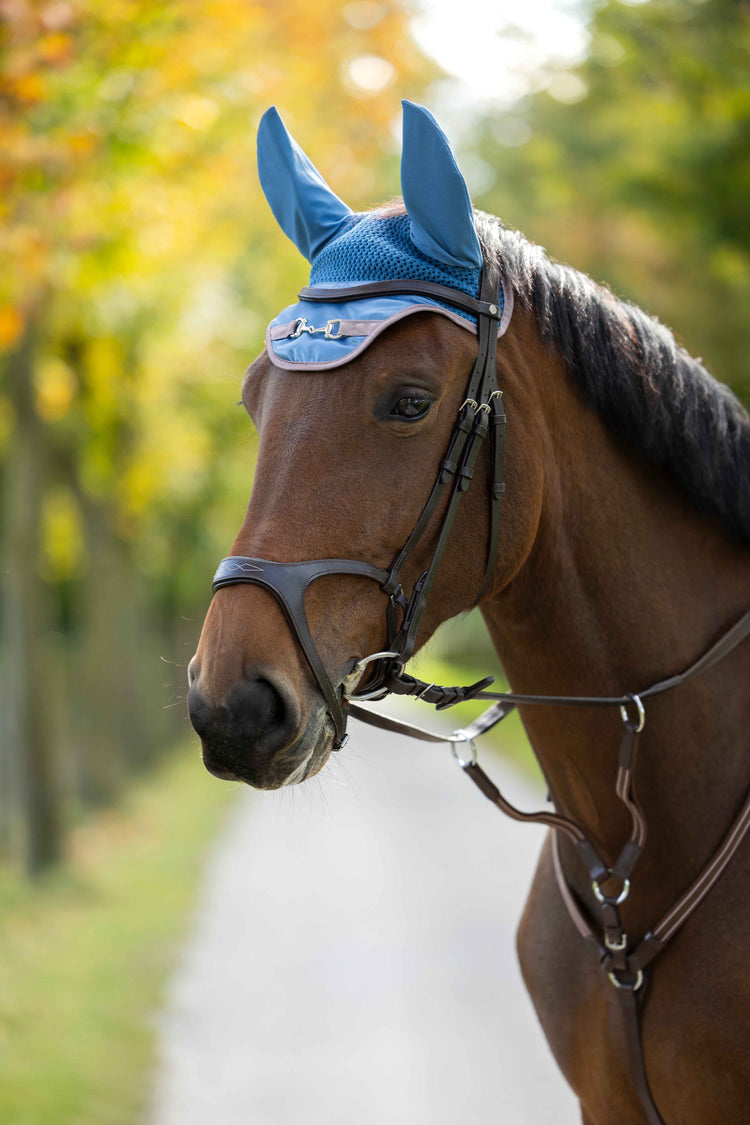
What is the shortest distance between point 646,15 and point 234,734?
9194 millimetres

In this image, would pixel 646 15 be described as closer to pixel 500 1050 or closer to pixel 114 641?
pixel 500 1050

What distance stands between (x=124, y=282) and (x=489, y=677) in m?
7.68

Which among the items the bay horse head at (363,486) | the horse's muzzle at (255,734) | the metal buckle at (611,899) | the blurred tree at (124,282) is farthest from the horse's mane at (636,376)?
the blurred tree at (124,282)

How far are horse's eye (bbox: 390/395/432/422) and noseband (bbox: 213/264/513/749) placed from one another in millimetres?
99

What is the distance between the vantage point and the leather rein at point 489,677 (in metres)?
2.04

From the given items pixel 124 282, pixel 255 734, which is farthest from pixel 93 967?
pixel 255 734

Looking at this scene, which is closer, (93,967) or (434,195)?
(434,195)

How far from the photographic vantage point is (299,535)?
2.05 metres

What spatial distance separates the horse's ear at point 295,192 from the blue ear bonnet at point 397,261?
Answer: 0.07 meters

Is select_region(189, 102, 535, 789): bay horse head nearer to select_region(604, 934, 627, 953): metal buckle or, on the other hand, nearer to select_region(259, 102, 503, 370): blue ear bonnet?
select_region(259, 102, 503, 370): blue ear bonnet

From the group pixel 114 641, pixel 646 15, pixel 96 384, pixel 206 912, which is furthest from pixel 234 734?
A: pixel 114 641

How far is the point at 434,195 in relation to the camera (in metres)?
2.18

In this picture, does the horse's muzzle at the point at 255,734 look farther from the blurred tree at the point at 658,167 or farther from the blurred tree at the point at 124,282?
the blurred tree at the point at 658,167

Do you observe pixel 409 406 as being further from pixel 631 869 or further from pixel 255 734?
pixel 631 869
